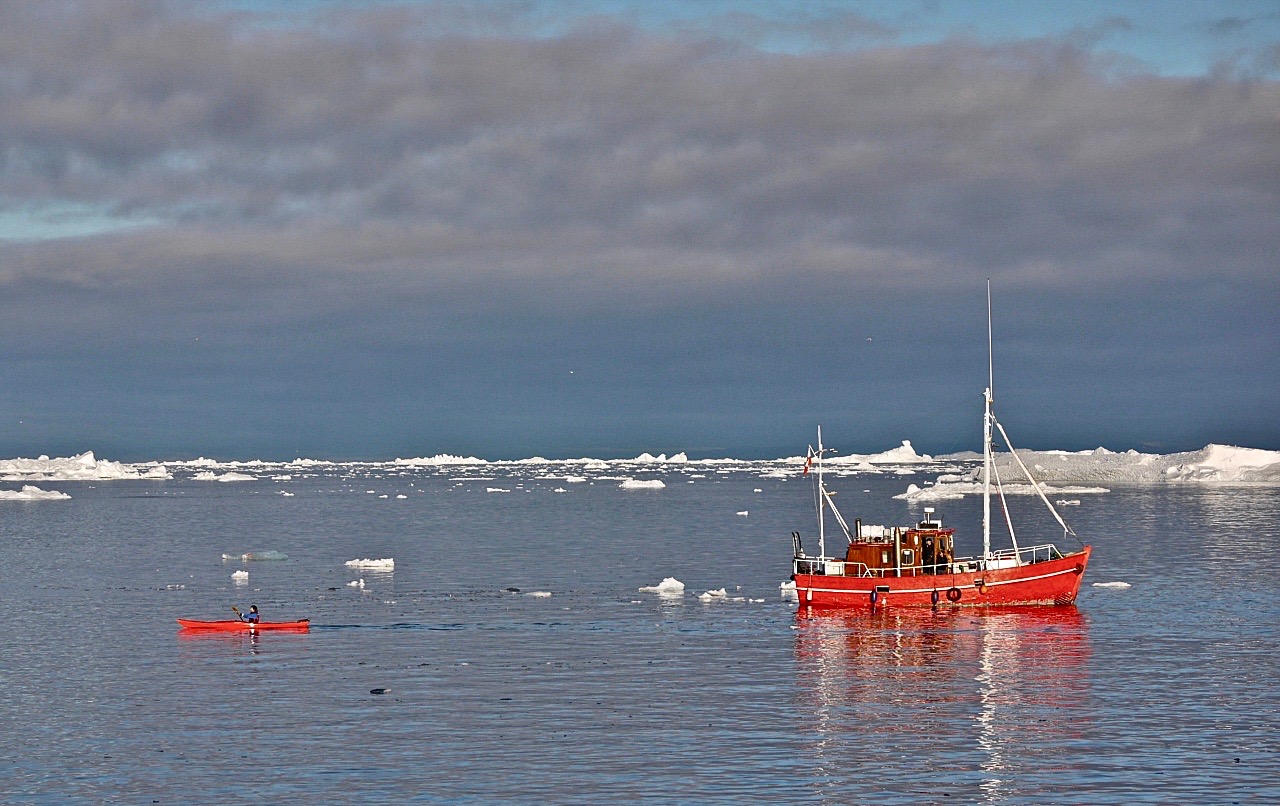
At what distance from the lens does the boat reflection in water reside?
32844mm

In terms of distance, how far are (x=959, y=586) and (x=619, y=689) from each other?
954 inches

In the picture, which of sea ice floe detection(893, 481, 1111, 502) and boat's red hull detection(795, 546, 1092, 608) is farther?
sea ice floe detection(893, 481, 1111, 502)

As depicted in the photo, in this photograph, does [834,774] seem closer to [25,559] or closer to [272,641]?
[272,641]

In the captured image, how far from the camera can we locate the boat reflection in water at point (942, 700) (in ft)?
108

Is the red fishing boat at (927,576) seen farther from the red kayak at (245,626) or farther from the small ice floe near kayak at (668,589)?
the red kayak at (245,626)

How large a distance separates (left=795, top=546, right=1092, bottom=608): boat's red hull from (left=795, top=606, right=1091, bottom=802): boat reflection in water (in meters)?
0.58

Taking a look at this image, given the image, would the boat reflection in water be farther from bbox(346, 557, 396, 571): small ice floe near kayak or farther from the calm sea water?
bbox(346, 557, 396, 571): small ice floe near kayak

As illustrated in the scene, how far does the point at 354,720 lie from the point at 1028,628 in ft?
102

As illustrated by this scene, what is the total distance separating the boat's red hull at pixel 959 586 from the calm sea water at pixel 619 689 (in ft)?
2.78

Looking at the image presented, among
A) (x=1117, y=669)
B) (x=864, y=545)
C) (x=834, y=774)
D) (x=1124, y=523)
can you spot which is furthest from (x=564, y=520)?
(x=834, y=774)

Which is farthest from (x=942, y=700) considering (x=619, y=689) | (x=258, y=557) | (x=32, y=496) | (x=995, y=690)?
(x=32, y=496)

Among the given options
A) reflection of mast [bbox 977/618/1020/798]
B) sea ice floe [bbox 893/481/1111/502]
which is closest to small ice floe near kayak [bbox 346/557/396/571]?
reflection of mast [bbox 977/618/1020/798]

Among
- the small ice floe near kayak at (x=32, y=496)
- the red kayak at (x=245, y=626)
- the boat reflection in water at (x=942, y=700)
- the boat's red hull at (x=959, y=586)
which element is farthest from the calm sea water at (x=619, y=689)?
the small ice floe near kayak at (x=32, y=496)

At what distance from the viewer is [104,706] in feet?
140
